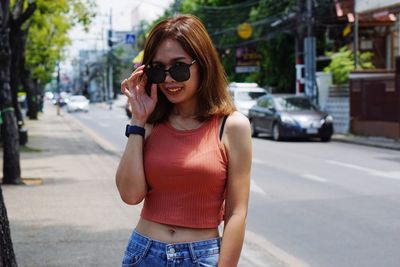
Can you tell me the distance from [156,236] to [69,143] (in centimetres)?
2180

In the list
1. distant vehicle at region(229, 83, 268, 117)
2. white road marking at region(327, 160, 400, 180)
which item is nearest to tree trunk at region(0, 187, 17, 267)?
white road marking at region(327, 160, 400, 180)

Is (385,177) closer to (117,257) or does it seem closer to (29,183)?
(29,183)

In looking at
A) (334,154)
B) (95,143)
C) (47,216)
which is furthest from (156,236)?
(95,143)

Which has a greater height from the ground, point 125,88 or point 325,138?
point 125,88

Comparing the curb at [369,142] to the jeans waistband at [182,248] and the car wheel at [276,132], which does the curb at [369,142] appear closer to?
the car wheel at [276,132]

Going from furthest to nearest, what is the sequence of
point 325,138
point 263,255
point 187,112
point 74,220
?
point 325,138 → point 74,220 → point 263,255 → point 187,112

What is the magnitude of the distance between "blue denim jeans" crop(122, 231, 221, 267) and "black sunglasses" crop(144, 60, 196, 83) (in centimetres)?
63

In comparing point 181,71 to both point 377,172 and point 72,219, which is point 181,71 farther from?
point 377,172

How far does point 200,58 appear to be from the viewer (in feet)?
9.64

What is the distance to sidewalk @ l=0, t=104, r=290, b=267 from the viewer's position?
6918mm

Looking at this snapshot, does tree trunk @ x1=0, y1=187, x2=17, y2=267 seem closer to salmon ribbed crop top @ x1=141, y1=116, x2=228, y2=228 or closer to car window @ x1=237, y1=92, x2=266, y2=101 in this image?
salmon ribbed crop top @ x1=141, y1=116, x2=228, y2=228

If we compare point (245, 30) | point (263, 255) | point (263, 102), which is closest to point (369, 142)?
point (263, 102)

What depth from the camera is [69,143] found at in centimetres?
2430

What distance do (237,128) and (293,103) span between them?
21.6 m
